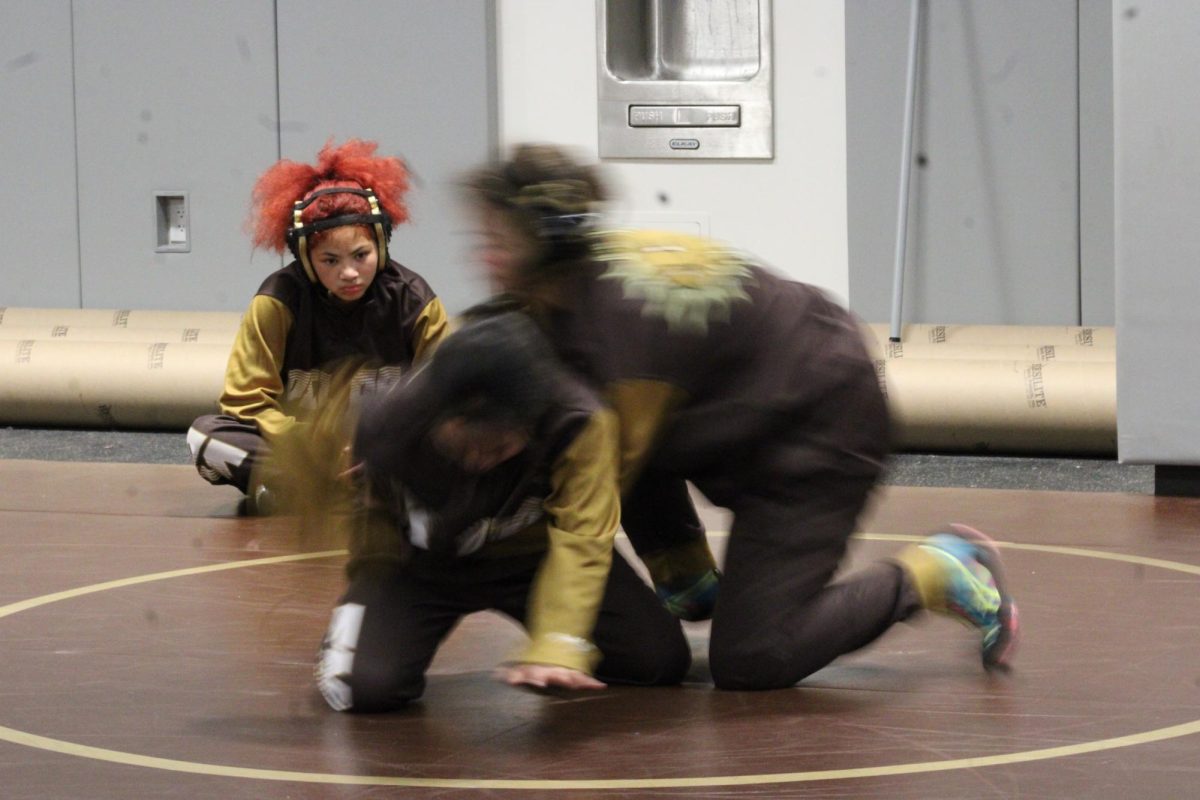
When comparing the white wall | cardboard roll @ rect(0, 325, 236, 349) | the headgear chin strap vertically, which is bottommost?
cardboard roll @ rect(0, 325, 236, 349)

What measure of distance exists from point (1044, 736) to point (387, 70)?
181 inches

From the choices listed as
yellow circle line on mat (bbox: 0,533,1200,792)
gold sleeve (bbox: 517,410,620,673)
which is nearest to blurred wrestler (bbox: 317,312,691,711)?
gold sleeve (bbox: 517,410,620,673)

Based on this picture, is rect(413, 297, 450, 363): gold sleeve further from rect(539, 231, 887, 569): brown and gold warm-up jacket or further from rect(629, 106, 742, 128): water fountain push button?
rect(629, 106, 742, 128): water fountain push button

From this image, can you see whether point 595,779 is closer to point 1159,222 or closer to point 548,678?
point 548,678

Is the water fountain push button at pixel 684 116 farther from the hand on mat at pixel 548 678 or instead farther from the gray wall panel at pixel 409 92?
the hand on mat at pixel 548 678

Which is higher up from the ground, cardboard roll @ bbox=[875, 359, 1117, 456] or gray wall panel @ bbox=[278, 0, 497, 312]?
gray wall panel @ bbox=[278, 0, 497, 312]

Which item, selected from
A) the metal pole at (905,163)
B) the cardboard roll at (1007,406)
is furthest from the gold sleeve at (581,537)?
the metal pole at (905,163)

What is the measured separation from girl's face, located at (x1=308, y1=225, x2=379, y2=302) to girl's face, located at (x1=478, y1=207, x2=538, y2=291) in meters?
1.46

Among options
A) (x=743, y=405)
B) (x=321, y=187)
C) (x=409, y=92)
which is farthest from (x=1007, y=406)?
(x=743, y=405)

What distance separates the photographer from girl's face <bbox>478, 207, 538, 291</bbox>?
2.37 metres

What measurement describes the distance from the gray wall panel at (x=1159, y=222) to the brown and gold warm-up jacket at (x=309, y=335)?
63.0 inches

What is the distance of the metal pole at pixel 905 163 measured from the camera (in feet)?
19.1

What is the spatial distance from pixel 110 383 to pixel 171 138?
1.30 metres

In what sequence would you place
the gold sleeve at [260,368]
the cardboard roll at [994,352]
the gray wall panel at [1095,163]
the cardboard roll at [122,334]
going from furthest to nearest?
Answer: the cardboard roll at [122,334], the gray wall panel at [1095,163], the cardboard roll at [994,352], the gold sleeve at [260,368]
